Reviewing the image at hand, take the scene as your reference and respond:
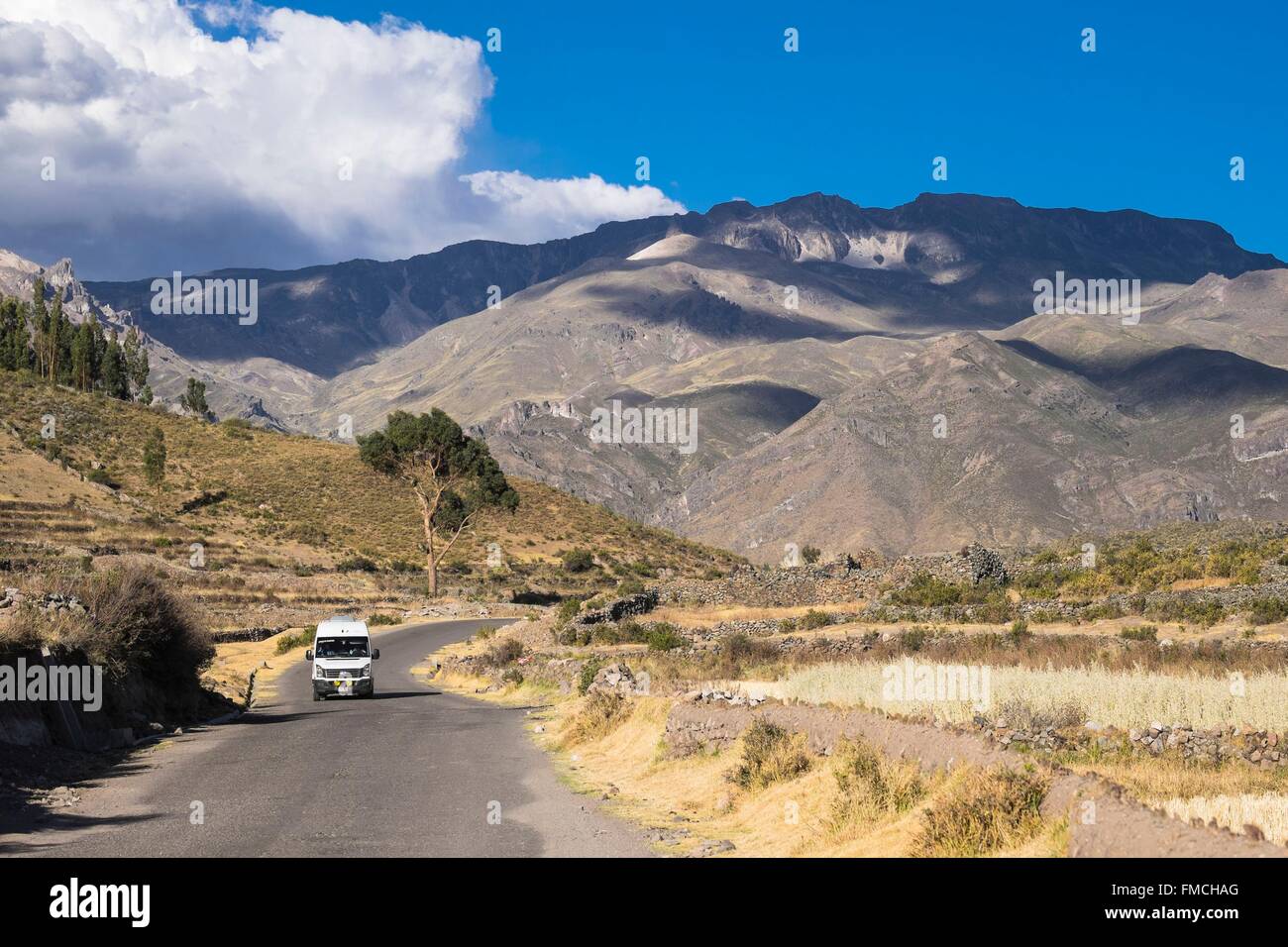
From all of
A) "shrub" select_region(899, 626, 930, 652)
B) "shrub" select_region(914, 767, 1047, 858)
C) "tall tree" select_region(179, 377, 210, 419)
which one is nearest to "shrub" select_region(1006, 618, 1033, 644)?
"shrub" select_region(899, 626, 930, 652)

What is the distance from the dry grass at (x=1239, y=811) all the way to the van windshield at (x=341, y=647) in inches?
1075

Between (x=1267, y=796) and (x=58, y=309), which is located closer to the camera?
(x=1267, y=796)

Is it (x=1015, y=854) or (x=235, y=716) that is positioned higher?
(x=1015, y=854)

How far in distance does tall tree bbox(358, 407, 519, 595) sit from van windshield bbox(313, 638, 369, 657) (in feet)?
167

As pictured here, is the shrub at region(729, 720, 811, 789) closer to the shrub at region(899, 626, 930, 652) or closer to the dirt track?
the dirt track

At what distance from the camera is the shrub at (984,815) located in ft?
33.7

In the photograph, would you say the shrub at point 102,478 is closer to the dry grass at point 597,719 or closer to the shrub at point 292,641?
the shrub at point 292,641

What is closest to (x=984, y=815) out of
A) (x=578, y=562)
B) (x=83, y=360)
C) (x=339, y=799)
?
(x=339, y=799)

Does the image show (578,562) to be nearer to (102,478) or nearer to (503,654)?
(102,478)

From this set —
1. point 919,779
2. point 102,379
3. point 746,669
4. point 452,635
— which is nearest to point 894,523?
point 102,379
